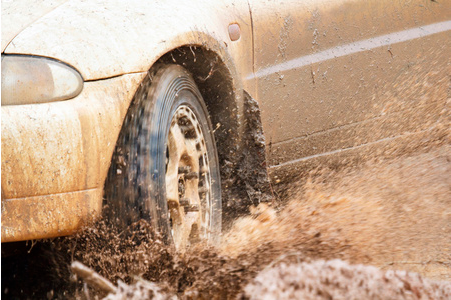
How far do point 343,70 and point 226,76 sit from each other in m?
0.89

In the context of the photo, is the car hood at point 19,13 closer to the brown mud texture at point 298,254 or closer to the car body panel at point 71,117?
the car body panel at point 71,117

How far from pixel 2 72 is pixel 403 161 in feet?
9.93

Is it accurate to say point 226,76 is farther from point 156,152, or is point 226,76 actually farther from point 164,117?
point 156,152

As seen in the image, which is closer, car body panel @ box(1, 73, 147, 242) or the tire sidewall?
car body panel @ box(1, 73, 147, 242)

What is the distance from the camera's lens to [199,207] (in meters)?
3.13

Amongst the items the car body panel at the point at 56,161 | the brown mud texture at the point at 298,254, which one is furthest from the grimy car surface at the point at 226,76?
the brown mud texture at the point at 298,254

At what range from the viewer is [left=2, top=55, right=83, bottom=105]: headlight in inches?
88.5

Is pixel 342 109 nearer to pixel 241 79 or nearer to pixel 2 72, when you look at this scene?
pixel 241 79

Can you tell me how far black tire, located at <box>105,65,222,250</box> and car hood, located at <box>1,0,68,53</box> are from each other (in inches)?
18.9

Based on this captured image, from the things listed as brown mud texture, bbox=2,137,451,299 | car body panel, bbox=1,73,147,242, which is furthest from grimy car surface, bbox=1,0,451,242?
brown mud texture, bbox=2,137,451,299

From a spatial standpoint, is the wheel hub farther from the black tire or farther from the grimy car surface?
the grimy car surface

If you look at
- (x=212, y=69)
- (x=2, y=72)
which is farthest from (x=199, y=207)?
(x=2, y=72)

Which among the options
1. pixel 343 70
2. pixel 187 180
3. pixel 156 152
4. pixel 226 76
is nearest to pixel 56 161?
pixel 156 152

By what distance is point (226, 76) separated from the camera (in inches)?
130
